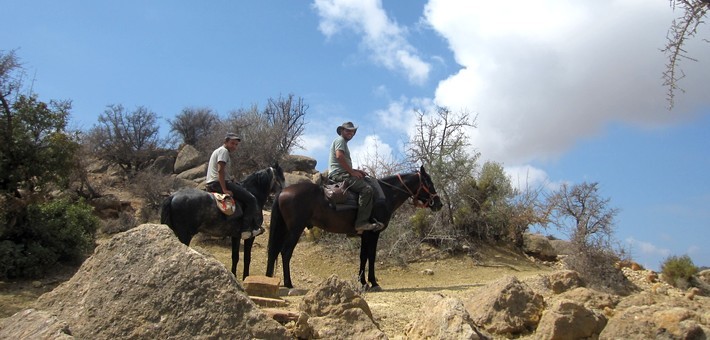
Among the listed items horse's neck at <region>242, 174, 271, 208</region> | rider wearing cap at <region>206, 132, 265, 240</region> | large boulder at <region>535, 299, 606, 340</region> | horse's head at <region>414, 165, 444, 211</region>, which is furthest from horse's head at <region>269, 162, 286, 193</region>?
large boulder at <region>535, 299, 606, 340</region>

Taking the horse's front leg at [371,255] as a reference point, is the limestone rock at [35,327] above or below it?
below

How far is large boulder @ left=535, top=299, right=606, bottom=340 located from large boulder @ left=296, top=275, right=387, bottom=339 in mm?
1567

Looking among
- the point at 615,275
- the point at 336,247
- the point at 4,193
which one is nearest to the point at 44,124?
the point at 4,193

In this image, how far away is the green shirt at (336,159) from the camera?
406 inches

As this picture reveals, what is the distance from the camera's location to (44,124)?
15023mm

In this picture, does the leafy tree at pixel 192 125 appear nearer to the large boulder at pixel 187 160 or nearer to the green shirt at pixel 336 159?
the large boulder at pixel 187 160

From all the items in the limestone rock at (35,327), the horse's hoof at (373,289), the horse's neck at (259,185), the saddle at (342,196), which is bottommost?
the limestone rock at (35,327)

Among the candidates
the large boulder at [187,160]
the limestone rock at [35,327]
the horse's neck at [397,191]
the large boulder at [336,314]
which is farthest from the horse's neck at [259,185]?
the large boulder at [187,160]

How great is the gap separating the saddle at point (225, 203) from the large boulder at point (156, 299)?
5.95 m

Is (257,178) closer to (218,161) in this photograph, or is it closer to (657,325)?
(218,161)

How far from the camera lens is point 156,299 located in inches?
157

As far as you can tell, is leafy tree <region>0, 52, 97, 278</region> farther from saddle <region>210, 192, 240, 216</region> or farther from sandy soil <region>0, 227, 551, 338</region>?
saddle <region>210, 192, 240, 216</region>

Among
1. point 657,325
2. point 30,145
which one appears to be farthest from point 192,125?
point 657,325

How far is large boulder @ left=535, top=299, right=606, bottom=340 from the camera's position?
515cm
